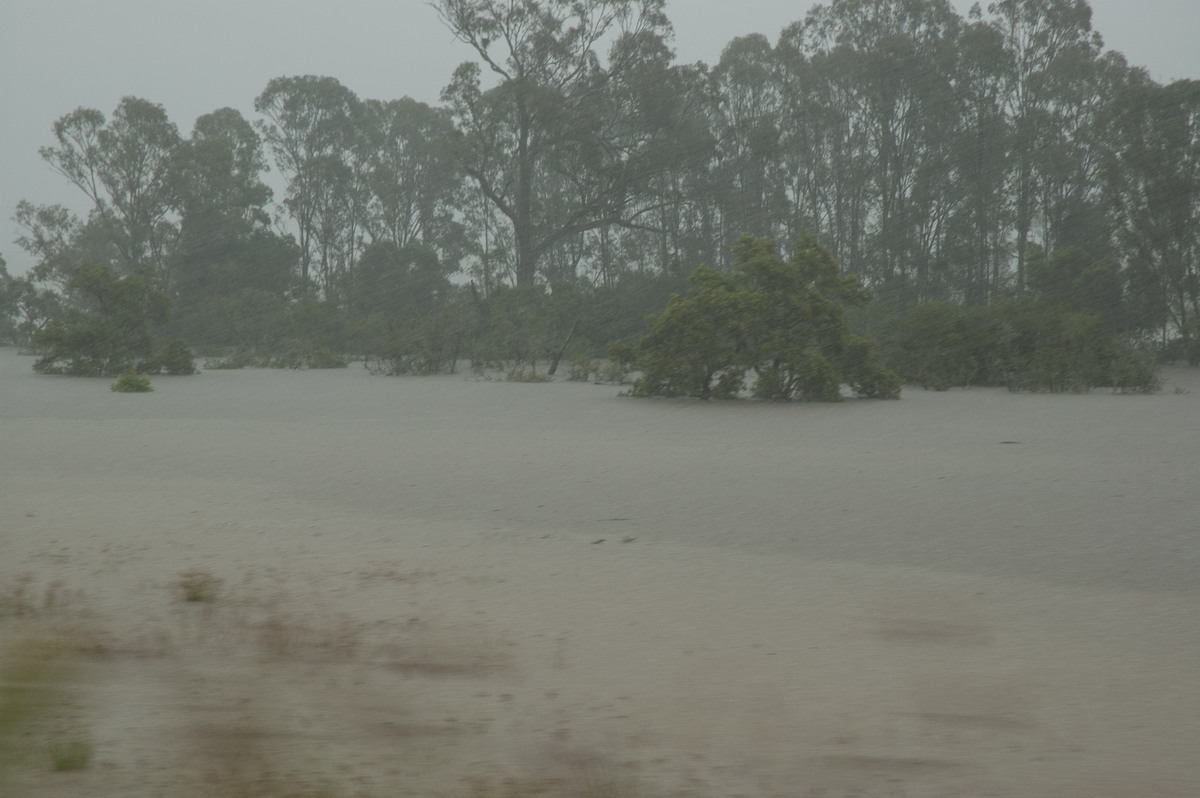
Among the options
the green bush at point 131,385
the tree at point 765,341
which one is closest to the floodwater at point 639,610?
the tree at point 765,341

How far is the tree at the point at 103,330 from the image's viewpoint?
1848 cm

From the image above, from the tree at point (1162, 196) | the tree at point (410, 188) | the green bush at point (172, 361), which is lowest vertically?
the green bush at point (172, 361)

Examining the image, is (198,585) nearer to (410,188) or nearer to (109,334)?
(109,334)

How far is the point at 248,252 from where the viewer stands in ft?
127

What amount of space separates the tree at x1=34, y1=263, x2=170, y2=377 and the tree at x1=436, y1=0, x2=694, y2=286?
1122 centimetres

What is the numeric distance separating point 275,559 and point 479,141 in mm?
26067

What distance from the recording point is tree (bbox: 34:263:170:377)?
728 inches

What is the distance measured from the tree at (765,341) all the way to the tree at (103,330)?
1073cm

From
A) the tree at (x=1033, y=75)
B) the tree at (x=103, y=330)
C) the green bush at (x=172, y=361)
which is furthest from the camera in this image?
the tree at (x=1033, y=75)

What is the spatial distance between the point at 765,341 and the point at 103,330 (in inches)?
497

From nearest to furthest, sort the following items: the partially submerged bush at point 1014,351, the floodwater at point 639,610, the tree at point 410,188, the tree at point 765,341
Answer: the floodwater at point 639,610, the tree at point 765,341, the partially submerged bush at point 1014,351, the tree at point 410,188

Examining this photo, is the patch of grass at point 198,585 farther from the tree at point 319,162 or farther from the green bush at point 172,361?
the tree at point 319,162

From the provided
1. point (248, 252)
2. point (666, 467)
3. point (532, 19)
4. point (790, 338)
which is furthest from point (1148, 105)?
point (248, 252)

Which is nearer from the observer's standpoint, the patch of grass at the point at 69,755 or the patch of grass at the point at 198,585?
the patch of grass at the point at 69,755
